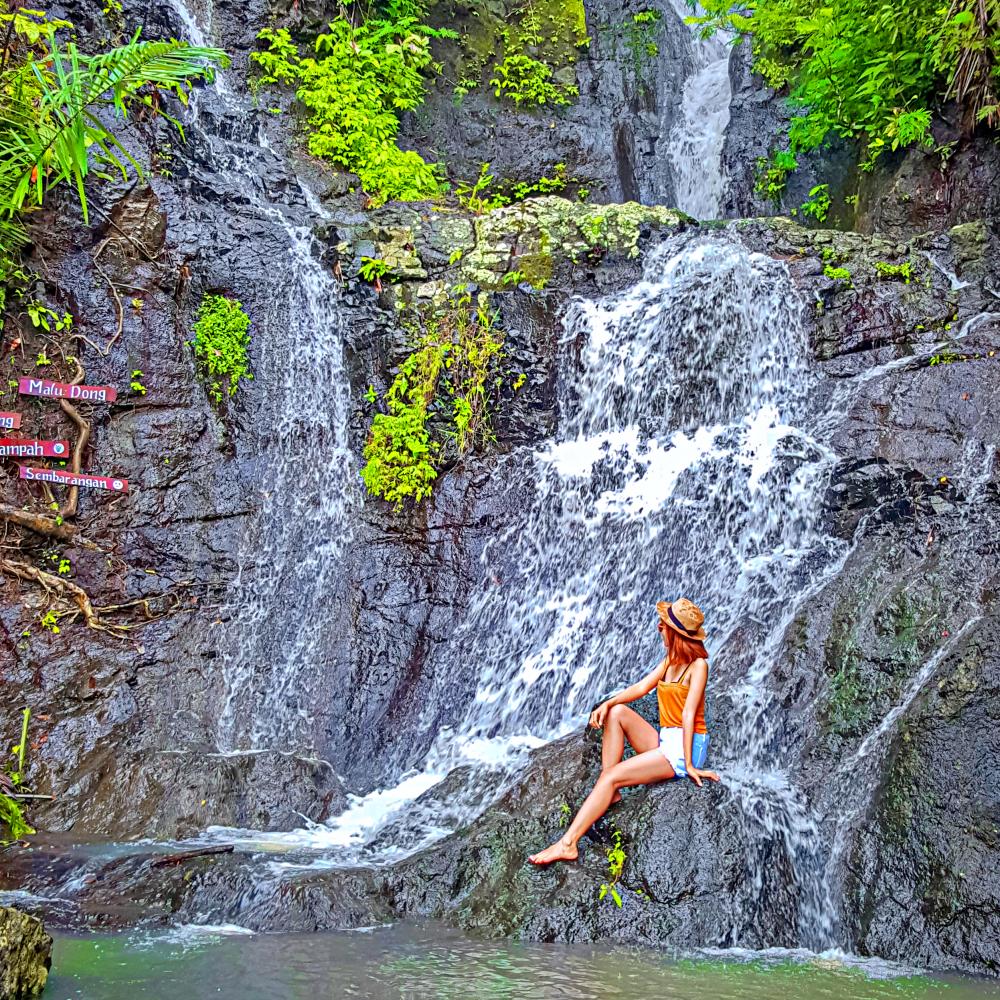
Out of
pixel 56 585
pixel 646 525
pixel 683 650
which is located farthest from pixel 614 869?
pixel 56 585

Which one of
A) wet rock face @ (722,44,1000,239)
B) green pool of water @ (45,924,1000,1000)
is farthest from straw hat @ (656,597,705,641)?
wet rock face @ (722,44,1000,239)

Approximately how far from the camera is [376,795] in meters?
6.96

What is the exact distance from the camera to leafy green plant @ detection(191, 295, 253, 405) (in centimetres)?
868

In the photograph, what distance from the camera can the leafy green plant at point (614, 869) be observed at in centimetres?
474

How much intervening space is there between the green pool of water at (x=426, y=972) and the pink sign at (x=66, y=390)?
5.11 m

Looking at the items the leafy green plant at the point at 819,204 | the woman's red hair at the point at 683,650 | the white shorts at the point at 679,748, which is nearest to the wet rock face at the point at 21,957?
the white shorts at the point at 679,748

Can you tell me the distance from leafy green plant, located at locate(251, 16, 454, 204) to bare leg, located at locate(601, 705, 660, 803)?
7390mm

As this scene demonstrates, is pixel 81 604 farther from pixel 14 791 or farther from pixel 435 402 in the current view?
pixel 435 402

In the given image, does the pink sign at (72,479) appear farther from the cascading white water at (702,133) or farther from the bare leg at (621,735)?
the cascading white water at (702,133)

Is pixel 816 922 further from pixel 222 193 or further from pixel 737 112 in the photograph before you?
pixel 737 112

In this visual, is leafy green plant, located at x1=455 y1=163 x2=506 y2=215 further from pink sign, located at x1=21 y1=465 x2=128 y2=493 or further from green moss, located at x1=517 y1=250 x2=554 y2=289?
pink sign, located at x1=21 y1=465 x2=128 y2=493

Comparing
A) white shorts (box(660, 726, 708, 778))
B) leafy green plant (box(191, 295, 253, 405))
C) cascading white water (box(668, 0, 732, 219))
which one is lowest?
white shorts (box(660, 726, 708, 778))

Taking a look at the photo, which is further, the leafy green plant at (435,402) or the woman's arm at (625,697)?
the leafy green plant at (435,402)

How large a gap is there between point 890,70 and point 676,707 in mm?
8075
